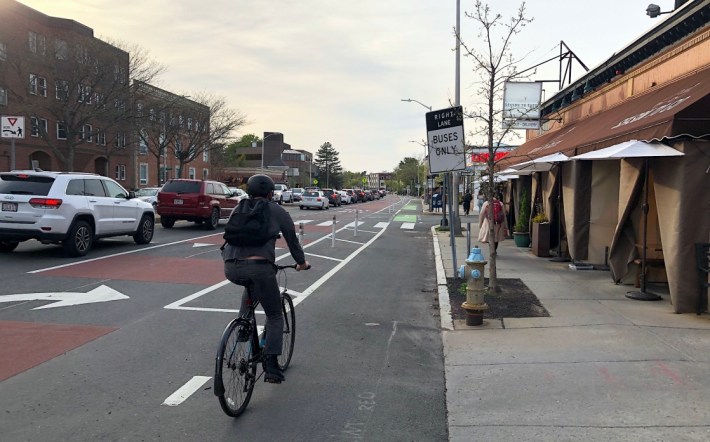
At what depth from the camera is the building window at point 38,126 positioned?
35797 millimetres

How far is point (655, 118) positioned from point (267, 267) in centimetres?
627

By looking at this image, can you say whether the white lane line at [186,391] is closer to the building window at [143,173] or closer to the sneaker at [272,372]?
the sneaker at [272,372]

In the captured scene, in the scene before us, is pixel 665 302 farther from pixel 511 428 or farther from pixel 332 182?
pixel 332 182

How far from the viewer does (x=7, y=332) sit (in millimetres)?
6578

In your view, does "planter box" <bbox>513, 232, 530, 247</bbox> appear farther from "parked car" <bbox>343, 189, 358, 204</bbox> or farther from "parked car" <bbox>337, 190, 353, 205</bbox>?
"parked car" <bbox>343, 189, 358, 204</bbox>

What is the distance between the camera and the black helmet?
187 inches

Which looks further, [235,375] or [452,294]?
[452,294]

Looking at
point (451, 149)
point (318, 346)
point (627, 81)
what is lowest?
point (318, 346)

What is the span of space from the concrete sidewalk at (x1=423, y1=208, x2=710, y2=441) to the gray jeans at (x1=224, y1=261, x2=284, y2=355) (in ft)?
5.22

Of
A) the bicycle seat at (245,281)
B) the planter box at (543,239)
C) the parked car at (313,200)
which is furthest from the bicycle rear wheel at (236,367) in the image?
the parked car at (313,200)

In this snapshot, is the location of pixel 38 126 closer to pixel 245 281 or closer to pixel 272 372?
pixel 245 281

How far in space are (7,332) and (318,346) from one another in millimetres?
3628

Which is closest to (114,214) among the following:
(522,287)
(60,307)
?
(60,307)

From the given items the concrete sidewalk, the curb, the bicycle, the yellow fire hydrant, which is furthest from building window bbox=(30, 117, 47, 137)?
the bicycle
